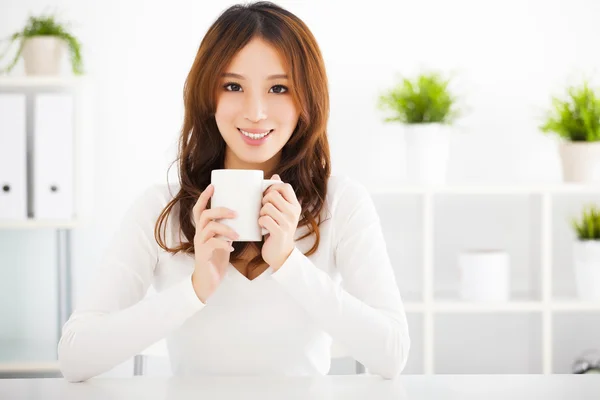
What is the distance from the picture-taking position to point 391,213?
9.47ft

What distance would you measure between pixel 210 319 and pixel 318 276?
0.29m

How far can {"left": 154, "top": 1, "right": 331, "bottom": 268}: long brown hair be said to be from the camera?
136cm

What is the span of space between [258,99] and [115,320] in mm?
465

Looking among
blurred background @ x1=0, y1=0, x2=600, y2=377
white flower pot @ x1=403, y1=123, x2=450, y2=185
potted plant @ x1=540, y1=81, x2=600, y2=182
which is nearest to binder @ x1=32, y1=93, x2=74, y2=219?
blurred background @ x1=0, y1=0, x2=600, y2=377

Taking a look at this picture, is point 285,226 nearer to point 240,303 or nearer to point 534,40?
point 240,303

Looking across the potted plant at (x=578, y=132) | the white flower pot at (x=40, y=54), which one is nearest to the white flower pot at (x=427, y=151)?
the potted plant at (x=578, y=132)

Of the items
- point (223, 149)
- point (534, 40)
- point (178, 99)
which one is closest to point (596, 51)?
point (534, 40)

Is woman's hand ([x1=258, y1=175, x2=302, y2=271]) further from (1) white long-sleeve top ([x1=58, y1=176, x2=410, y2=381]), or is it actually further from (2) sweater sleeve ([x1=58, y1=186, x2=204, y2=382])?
(2) sweater sleeve ([x1=58, y1=186, x2=204, y2=382])

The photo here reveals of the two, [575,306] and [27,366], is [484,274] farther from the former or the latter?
[27,366]

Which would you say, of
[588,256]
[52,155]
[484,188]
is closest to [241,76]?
[52,155]

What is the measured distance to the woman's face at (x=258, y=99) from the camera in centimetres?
134

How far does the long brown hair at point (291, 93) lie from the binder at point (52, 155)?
1.05 metres

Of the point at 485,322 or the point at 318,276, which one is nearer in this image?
the point at 318,276

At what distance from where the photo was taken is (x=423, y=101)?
255 cm
